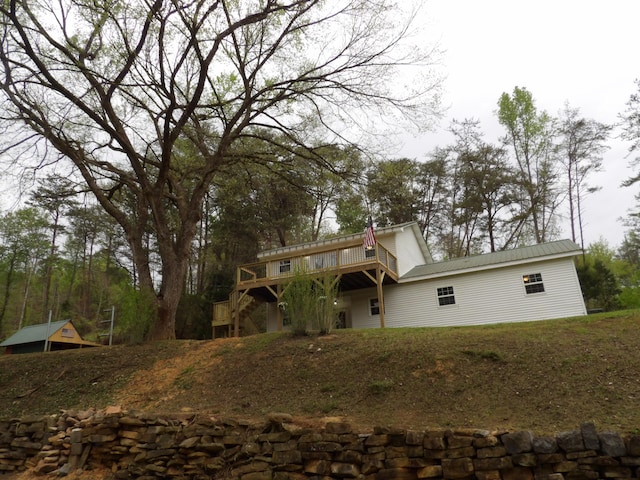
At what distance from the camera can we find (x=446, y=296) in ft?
53.8

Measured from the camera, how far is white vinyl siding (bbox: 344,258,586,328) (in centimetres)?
→ 1439

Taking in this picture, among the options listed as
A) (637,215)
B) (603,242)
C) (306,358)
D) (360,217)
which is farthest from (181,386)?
(603,242)

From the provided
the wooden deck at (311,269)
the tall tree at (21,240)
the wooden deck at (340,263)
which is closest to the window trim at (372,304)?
the wooden deck at (311,269)

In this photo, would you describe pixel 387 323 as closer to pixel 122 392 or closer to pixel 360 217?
pixel 122 392

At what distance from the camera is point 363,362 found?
324 inches

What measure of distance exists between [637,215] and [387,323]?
17.7 m

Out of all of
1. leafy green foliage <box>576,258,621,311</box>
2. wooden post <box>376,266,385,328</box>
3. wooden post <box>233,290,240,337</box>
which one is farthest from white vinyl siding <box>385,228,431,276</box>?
leafy green foliage <box>576,258,621,311</box>

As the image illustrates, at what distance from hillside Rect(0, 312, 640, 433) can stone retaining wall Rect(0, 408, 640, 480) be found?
578 millimetres

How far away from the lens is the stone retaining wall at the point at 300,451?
4.65 metres

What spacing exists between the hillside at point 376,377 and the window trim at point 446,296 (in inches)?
247

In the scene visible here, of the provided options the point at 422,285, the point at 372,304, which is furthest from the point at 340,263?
the point at 422,285

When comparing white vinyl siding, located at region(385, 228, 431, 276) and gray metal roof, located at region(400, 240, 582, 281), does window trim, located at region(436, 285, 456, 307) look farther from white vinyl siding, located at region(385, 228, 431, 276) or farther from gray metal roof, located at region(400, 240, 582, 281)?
white vinyl siding, located at region(385, 228, 431, 276)

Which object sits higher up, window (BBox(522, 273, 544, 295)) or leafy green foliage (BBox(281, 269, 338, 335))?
window (BBox(522, 273, 544, 295))

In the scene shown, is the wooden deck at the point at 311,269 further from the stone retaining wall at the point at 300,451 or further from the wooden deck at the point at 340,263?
the stone retaining wall at the point at 300,451
